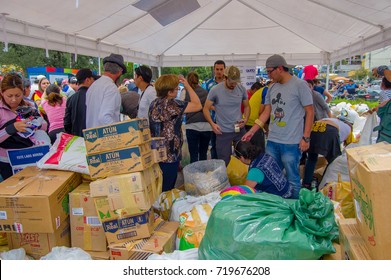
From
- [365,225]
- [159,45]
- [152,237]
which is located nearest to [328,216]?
[365,225]

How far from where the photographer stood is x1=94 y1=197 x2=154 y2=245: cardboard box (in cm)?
206

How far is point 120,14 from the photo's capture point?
4297 millimetres

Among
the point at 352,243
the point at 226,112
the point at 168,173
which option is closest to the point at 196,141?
the point at 226,112

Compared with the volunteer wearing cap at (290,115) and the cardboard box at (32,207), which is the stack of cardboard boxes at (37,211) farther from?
the volunteer wearing cap at (290,115)

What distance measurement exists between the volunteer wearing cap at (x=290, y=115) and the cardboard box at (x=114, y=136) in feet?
4.71

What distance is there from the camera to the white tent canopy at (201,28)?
362cm

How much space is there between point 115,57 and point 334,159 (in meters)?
2.48

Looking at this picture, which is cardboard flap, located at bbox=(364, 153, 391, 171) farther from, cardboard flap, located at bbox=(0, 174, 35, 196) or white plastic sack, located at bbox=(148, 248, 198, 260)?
cardboard flap, located at bbox=(0, 174, 35, 196)

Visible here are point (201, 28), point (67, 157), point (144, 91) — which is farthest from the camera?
point (201, 28)

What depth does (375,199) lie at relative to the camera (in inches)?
44.9

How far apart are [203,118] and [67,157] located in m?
1.92

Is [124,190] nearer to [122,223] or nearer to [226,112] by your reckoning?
[122,223]

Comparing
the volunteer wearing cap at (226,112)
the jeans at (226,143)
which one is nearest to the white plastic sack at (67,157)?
the volunteer wearing cap at (226,112)
